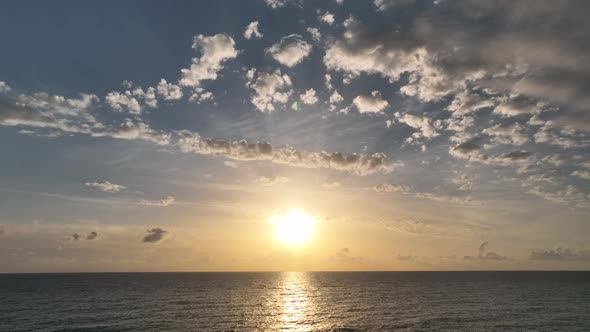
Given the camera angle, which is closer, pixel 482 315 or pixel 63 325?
pixel 63 325

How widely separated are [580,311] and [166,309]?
92757 mm

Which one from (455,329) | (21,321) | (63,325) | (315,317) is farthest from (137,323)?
(455,329)

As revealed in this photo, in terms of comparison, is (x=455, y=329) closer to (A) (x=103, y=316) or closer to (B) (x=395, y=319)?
Result: (B) (x=395, y=319)

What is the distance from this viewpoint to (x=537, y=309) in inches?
3413

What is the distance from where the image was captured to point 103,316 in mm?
74375

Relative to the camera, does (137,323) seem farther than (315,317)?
No

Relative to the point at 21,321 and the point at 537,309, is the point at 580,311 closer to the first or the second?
the point at 537,309

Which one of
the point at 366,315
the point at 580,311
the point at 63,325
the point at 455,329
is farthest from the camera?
the point at 580,311

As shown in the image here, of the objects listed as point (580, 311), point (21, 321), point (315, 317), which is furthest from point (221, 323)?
point (580, 311)

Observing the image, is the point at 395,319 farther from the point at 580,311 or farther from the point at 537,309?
the point at 580,311

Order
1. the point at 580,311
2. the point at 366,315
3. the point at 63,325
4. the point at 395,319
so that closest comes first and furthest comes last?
the point at 63,325, the point at 395,319, the point at 366,315, the point at 580,311

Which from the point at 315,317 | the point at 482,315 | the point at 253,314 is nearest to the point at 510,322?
the point at 482,315

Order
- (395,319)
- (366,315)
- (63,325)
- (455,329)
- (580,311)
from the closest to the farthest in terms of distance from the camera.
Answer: (455,329) < (63,325) < (395,319) < (366,315) < (580,311)

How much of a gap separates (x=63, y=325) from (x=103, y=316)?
32.8 feet
